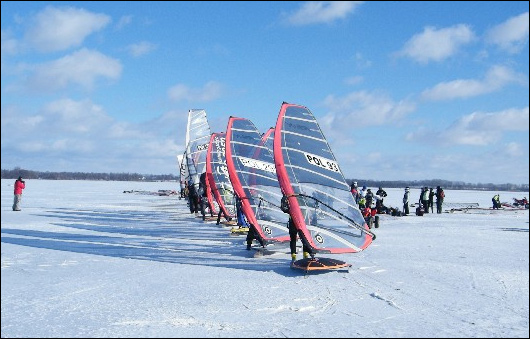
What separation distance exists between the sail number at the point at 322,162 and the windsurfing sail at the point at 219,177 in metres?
6.65

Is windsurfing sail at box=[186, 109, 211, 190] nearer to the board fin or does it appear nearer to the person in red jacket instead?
the person in red jacket

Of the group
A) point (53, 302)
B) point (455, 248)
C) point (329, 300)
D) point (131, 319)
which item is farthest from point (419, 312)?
point (455, 248)

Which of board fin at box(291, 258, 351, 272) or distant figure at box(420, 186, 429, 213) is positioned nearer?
board fin at box(291, 258, 351, 272)

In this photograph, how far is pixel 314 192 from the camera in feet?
28.0

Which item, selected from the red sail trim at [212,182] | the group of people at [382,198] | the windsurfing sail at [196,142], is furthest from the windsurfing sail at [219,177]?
the group of people at [382,198]

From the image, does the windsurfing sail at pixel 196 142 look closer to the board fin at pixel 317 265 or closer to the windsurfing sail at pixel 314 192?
the windsurfing sail at pixel 314 192

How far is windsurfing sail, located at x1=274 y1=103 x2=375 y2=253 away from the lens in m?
8.32

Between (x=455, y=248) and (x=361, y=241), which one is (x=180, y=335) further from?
(x=455, y=248)

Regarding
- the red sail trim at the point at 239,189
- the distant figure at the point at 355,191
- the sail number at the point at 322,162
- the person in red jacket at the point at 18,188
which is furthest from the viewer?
the person in red jacket at the point at 18,188

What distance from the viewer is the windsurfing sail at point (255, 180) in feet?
34.2

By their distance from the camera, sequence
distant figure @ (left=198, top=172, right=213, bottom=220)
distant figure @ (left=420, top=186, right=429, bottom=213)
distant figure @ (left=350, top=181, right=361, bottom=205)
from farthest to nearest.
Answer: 1. distant figure @ (left=420, top=186, right=429, bottom=213)
2. distant figure @ (left=198, top=172, right=213, bottom=220)
3. distant figure @ (left=350, top=181, right=361, bottom=205)

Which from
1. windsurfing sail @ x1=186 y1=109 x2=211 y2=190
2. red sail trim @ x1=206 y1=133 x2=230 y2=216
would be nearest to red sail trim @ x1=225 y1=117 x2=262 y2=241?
red sail trim @ x1=206 y1=133 x2=230 y2=216

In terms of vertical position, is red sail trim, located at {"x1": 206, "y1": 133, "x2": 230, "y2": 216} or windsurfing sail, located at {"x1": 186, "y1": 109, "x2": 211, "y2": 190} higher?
A: windsurfing sail, located at {"x1": 186, "y1": 109, "x2": 211, "y2": 190}

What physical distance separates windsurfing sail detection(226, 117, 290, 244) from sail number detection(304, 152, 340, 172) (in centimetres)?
226
